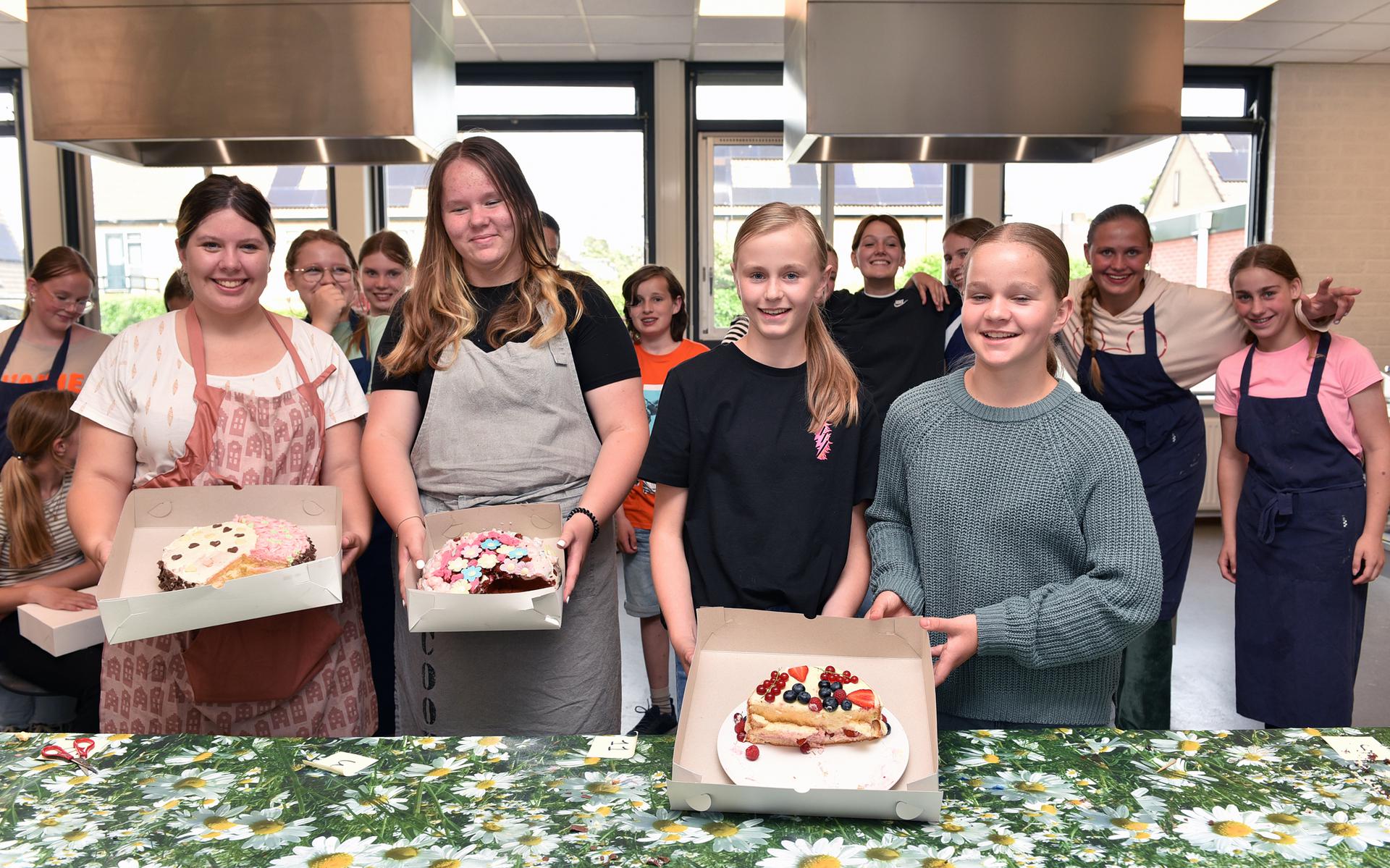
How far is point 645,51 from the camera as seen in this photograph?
6.02 m

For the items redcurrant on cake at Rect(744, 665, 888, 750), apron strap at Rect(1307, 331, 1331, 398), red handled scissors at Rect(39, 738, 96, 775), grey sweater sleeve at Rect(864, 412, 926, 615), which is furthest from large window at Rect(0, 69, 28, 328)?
apron strap at Rect(1307, 331, 1331, 398)

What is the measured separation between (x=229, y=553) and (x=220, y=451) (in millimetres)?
317

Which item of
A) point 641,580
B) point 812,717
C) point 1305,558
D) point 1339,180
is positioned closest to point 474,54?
point 641,580

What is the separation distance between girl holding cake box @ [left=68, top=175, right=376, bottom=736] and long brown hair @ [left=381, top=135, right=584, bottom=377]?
0.26 meters

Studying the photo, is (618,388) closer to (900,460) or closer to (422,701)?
(900,460)

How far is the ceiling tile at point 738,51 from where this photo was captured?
588cm

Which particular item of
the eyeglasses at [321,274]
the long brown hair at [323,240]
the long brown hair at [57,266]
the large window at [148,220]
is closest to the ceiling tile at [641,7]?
the large window at [148,220]

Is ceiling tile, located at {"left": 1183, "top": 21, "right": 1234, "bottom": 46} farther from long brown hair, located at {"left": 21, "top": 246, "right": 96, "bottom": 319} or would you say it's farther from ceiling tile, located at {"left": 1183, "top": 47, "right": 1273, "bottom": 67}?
long brown hair, located at {"left": 21, "top": 246, "right": 96, "bottom": 319}

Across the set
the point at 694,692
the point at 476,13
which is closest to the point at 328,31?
the point at 694,692

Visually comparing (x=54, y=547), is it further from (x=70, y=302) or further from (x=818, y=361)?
(x=818, y=361)

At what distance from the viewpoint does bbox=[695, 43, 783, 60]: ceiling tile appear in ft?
19.3

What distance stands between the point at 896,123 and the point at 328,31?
148 centimetres

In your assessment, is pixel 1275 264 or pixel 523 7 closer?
pixel 1275 264

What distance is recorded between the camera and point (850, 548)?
1.68 metres
